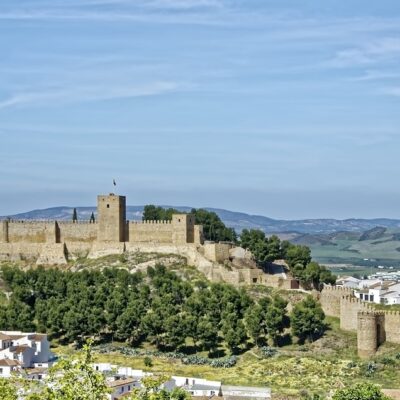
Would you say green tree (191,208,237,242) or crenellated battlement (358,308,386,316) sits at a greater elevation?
green tree (191,208,237,242)

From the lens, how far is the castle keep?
6606 cm


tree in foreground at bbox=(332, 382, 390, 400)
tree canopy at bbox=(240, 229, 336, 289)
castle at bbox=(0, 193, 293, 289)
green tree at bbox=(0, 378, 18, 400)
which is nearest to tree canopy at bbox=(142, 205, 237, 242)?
tree canopy at bbox=(240, 229, 336, 289)

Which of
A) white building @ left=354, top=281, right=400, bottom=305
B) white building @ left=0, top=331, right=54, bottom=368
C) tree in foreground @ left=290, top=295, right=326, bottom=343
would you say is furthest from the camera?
white building @ left=354, top=281, right=400, bottom=305

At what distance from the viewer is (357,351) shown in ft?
173

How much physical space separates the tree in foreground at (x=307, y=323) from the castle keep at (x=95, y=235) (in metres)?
12.6

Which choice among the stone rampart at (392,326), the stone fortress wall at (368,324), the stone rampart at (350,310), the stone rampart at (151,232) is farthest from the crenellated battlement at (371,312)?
the stone rampart at (151,232)

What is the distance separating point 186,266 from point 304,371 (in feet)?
52.6

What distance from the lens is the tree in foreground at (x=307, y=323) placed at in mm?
54625

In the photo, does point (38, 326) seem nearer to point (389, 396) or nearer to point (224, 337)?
point (224, 337)

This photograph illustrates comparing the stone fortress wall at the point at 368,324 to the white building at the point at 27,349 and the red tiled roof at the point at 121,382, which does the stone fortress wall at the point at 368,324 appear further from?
the white building at the point at 27,349

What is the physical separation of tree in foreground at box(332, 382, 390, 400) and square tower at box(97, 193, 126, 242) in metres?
29.9

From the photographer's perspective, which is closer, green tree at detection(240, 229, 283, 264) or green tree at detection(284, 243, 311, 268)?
green tree at detection(240, 229, 283, 264)

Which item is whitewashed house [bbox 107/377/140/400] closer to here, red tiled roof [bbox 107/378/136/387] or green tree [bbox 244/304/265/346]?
red tiled roof [bbox 107/378/136/387]

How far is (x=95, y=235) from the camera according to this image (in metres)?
68.6
